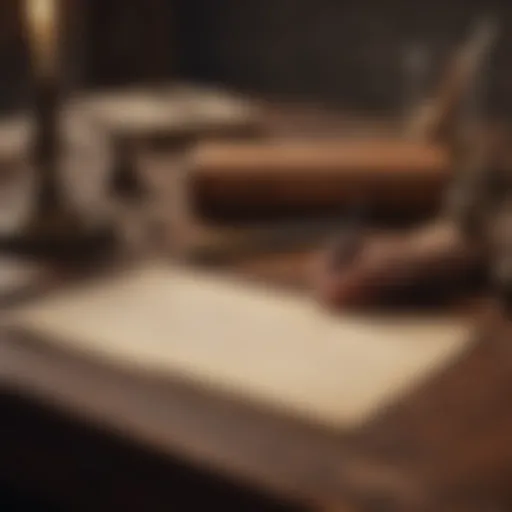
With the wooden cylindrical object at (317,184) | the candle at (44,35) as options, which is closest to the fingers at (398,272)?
the wooden cylindrical object at (317,184)

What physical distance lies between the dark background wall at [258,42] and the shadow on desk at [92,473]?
121 centimetres

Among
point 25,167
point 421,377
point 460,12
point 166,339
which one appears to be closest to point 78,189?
point 25,167

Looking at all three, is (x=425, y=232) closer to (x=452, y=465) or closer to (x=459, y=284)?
(x=459, y=284)

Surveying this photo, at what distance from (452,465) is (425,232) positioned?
1.28 ft

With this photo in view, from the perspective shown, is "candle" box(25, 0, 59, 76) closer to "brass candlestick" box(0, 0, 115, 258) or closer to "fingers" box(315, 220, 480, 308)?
"brass candlestick" box(0, 0, 115, 258)

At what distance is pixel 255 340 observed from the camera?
871 mm

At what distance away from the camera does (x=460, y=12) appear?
6.07 ft

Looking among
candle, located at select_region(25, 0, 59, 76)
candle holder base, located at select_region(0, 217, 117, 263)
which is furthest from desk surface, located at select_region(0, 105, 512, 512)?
candle, located at select_region(25, 0, 59, 76)

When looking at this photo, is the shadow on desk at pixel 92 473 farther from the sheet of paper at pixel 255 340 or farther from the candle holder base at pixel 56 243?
the candle holder base at pixel 56 243

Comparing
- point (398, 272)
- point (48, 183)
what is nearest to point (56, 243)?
point (48, 183)

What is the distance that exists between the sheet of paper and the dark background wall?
1.03 m

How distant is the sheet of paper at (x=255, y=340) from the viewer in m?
0.79

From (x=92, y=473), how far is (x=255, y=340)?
0.16m

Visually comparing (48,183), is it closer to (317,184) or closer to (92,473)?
(317,184)
